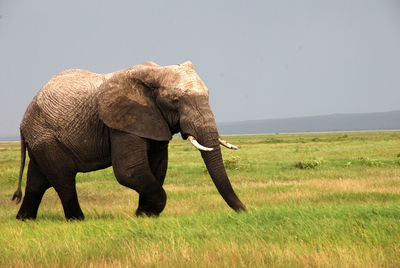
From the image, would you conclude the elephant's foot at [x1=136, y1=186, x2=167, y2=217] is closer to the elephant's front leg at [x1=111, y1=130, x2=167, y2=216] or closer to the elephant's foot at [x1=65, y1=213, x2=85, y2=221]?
the elephant's front leg at [x1=111, y1=130, x2=167, y2=216]

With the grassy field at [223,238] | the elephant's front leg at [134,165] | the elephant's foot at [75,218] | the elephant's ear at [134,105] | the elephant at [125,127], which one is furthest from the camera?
the elephant's foot at [75,218]

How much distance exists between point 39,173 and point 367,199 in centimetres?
723

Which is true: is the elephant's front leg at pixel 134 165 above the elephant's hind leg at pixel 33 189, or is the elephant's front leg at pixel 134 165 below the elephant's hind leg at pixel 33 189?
above

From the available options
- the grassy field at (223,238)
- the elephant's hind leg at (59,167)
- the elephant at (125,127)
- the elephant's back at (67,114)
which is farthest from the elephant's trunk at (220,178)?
the elephant's hind leg at (59,167)

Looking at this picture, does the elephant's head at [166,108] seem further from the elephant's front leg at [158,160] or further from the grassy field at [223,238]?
the grassy field at [223,238]

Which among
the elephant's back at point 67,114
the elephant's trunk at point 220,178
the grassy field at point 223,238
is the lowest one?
the grassy field at point 223,238

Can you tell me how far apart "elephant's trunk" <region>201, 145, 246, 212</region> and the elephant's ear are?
95cm

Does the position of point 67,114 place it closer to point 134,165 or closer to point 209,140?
point 134,165

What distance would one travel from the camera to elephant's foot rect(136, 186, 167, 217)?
311 inches

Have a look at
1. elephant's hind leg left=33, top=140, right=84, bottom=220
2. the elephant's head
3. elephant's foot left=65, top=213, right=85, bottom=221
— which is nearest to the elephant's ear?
the elephant's head

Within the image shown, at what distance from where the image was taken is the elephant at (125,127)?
293 inches

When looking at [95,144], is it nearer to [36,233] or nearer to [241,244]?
[36,233]

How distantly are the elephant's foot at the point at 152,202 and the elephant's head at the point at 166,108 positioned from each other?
965 mm

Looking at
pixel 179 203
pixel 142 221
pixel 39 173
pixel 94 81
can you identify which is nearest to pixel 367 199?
pixel 179 203
